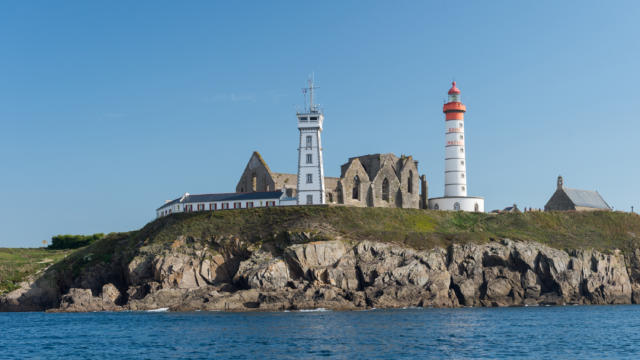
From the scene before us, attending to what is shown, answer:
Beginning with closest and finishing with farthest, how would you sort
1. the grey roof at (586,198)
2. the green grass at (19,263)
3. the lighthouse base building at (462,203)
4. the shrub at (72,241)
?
1. the green grass at (19,263)
2. the lighthouse base building at (462,203)
3. the grey roof at (586,198)
4. the shrub at (72,241)

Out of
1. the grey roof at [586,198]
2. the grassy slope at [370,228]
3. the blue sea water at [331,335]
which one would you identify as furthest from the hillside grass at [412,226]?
the blue sea water at [331,335]

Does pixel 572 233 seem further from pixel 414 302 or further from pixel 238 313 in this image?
pixel 238 313

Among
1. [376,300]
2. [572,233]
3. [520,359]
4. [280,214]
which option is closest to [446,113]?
[572,233]

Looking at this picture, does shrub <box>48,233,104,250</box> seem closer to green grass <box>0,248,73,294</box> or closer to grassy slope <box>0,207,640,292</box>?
green grass <box>0,248,73,294</box>

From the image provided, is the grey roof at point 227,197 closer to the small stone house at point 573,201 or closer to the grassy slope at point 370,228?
the grassy slope at point 370,228

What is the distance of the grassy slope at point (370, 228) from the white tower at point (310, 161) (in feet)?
11.5

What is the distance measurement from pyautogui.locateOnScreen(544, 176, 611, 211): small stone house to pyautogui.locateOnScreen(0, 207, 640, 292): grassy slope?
7.66 m

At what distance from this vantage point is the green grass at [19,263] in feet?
305

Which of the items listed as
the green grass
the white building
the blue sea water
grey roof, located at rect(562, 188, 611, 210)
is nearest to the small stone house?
grey roof, located at rect(562, 188, 611, 210)

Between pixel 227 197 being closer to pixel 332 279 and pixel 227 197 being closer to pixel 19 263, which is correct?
pixel 332 279

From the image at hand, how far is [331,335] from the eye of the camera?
169ft

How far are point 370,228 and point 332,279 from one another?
12.5 m

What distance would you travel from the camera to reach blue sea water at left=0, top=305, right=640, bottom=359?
149 ft

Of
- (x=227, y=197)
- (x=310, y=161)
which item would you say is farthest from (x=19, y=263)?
(x=310, y=161)
